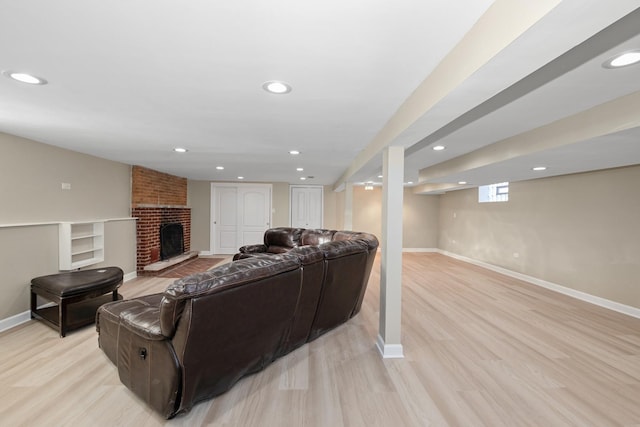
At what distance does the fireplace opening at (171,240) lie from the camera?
608cm

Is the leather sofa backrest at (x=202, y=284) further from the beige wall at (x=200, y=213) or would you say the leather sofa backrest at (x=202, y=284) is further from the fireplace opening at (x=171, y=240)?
the beige wall at (x=200, y=213)

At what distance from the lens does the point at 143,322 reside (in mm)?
1836

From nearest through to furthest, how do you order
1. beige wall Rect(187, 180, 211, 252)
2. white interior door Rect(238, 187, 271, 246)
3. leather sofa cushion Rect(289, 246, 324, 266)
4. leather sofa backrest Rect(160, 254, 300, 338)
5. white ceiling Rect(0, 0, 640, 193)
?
1. white ceiling Rect(0, 0, 640, 193)
2. leather sofa backrest Rect(160, 254, 300, 338)
3. leather sofa cushion Rect(289, 246, 324, 266)
4. beige wall Rect(187, 180, 211, 252)
5. white interior door Rect(238, 187, 271, 246)

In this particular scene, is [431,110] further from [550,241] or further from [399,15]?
[550,241]

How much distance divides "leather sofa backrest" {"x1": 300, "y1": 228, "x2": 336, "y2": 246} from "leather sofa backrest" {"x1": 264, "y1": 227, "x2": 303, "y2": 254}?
159 millimetres

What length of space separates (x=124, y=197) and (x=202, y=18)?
4.95m

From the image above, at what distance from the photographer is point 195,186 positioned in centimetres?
780

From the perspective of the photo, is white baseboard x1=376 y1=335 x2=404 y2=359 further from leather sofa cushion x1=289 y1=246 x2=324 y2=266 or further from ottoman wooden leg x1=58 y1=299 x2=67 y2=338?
ottoman wooden leg x1=58 y1=299 x2=67 y2=338

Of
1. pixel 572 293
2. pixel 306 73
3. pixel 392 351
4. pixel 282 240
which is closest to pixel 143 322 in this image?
pixel 306 73

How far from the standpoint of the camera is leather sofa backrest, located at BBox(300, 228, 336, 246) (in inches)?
208

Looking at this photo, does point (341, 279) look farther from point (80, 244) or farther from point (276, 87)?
point (80, 244)

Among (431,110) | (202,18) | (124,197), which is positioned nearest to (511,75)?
(431,110)

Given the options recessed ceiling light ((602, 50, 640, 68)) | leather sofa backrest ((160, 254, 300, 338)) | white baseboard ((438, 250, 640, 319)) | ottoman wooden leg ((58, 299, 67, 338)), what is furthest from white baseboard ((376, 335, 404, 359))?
white baseboard ((438, 250, 640, 319))

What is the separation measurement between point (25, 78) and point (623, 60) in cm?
353
